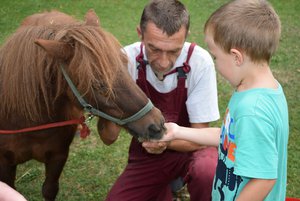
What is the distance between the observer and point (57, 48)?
2.22 metres

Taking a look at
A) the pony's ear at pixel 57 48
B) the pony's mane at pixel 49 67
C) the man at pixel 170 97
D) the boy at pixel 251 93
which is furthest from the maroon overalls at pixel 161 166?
the boy at pixel 251 93

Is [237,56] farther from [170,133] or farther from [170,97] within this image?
[170,97]

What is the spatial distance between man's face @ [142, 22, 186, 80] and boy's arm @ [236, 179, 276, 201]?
1.05m

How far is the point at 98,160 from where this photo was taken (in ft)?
13.9

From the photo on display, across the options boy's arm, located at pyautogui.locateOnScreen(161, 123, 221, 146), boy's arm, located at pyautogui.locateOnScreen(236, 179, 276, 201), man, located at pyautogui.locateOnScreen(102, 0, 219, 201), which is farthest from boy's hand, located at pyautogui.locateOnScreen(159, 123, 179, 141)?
boy's arm, located at pyautogui.locateOnScreen(236, 179, 276, 201)

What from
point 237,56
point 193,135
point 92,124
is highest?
point 237,56

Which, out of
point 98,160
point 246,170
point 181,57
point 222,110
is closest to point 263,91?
point 246,170

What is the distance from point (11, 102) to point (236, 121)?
1.39 meters

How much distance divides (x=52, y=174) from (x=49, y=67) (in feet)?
3.89

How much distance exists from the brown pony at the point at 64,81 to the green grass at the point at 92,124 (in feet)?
4.18

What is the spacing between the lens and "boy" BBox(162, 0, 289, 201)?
1.77 meters

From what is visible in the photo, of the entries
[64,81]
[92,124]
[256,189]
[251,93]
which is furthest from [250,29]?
[92,124]

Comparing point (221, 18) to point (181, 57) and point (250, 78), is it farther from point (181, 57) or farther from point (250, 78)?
point (181, 57)

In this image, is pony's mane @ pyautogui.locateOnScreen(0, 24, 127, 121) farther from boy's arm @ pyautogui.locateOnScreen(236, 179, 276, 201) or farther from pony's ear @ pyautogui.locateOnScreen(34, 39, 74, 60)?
boy's arm @ pyautogui.locateOnScreen(236, 179, 276, 201)
